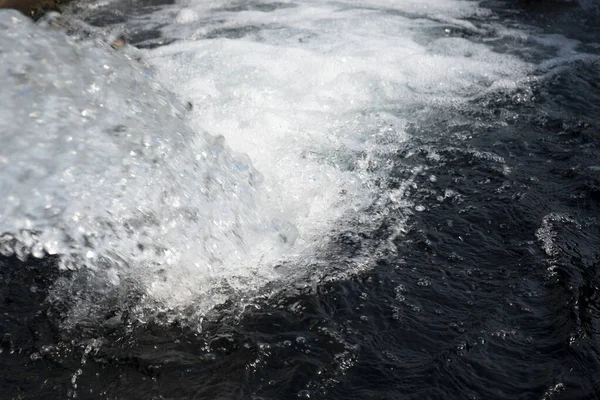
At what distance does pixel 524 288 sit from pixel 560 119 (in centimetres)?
231

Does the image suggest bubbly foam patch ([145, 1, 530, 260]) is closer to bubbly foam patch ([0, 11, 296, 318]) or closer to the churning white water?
the churning white water

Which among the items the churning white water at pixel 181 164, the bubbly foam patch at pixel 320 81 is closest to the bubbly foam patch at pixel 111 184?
the churning white water at pixel 181 164

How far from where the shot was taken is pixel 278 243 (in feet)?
13.0

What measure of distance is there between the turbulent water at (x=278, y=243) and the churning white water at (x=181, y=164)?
1cm

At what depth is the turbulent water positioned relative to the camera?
3.12m

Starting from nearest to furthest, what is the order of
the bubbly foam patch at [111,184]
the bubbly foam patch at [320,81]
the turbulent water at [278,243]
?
the turbulent water at [278,243] → the bubbly foam patch at [111,184] → the bubbly foam patch at [320,81]

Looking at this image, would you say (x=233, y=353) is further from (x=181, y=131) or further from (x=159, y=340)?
(x=181, y=131)

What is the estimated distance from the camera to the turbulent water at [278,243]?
3.12 meters

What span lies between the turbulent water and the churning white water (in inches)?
0.5

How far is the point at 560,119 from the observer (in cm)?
535

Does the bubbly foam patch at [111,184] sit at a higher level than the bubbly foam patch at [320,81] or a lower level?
higher

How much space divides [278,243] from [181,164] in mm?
751

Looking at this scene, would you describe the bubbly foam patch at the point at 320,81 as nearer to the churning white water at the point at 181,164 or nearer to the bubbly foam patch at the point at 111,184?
the churning white water at the point at 181,164

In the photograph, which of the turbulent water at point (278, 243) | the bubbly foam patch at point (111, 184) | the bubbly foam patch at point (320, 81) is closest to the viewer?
the turbulent water at point (278, 243)
